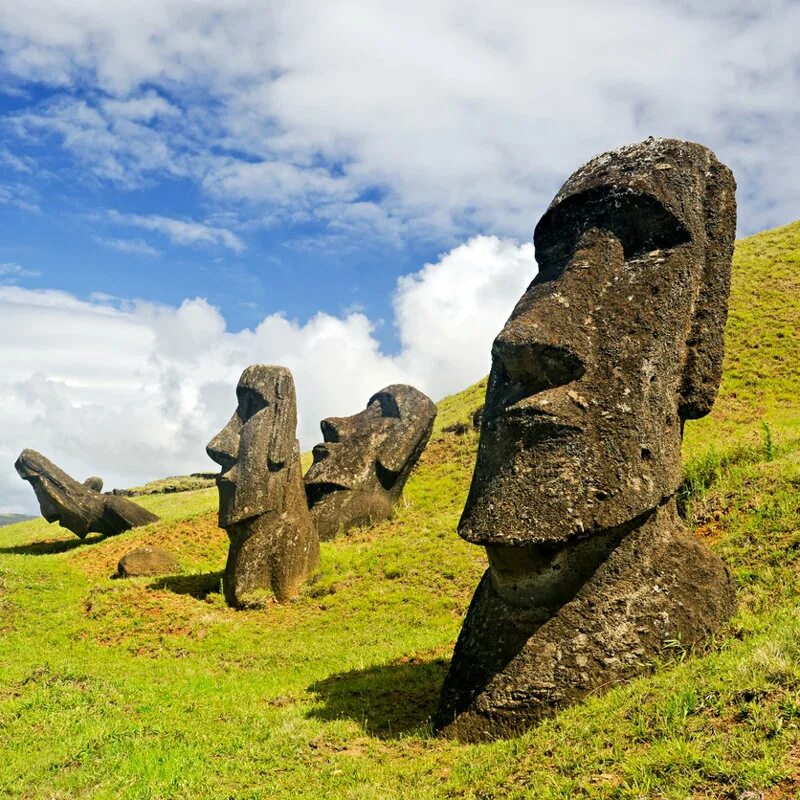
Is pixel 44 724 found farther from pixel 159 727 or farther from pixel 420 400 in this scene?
pixel 420 400

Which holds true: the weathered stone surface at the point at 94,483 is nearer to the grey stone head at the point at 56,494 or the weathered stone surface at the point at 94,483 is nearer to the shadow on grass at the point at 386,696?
the grey stone head at the point at 56,494

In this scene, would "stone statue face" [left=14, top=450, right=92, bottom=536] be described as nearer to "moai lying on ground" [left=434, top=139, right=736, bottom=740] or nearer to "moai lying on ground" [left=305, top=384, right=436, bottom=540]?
"moai lying on ground" [left=305, top=384, right=436, bottom=540]

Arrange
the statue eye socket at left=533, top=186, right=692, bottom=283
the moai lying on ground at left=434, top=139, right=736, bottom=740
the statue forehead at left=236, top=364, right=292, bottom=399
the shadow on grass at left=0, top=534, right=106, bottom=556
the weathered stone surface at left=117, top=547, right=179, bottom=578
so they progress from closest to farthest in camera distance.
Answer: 1. the moai lying on ground at left=434, top=139, right=736, bottom=740
2. the statue eye socket at left=533, top=186, right=692, bottom=283
3. the statue forehead at left=236, top=364, right=292, bottom=399
4. the weathered stone surface at left=117, top=547, right=179, bottom=578
5. the shadow on grass at left=0, top=534, right=106, bottom=556

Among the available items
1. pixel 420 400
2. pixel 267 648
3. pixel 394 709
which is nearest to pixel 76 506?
pixel 420 400

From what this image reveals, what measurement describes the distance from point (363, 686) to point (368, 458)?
40.2 feet

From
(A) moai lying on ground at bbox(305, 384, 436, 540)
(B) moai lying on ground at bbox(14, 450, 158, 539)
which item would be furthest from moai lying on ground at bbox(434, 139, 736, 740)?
(B) moai lying on ground at bbox(14, 450, 158, 539)

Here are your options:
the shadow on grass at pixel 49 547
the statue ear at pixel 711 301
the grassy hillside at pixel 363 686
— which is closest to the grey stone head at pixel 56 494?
the shadow on grass at pixel 49 547

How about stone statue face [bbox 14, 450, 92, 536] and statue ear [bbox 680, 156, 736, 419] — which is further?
stone statue face [bbox 14, 450, 92, 536]

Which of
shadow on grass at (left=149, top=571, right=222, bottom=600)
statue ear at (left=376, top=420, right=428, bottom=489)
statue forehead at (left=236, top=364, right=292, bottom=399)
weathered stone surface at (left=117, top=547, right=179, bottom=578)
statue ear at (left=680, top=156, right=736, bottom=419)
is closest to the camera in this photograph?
statue ear at (left=680, top=156, right=736, bottom=419)

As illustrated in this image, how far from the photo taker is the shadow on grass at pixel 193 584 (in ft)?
50.8

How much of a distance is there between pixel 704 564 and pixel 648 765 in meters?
2.49

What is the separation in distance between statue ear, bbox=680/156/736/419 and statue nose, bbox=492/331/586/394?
4.31ft

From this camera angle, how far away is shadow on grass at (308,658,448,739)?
23.8ft

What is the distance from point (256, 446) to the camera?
49.9 feet
